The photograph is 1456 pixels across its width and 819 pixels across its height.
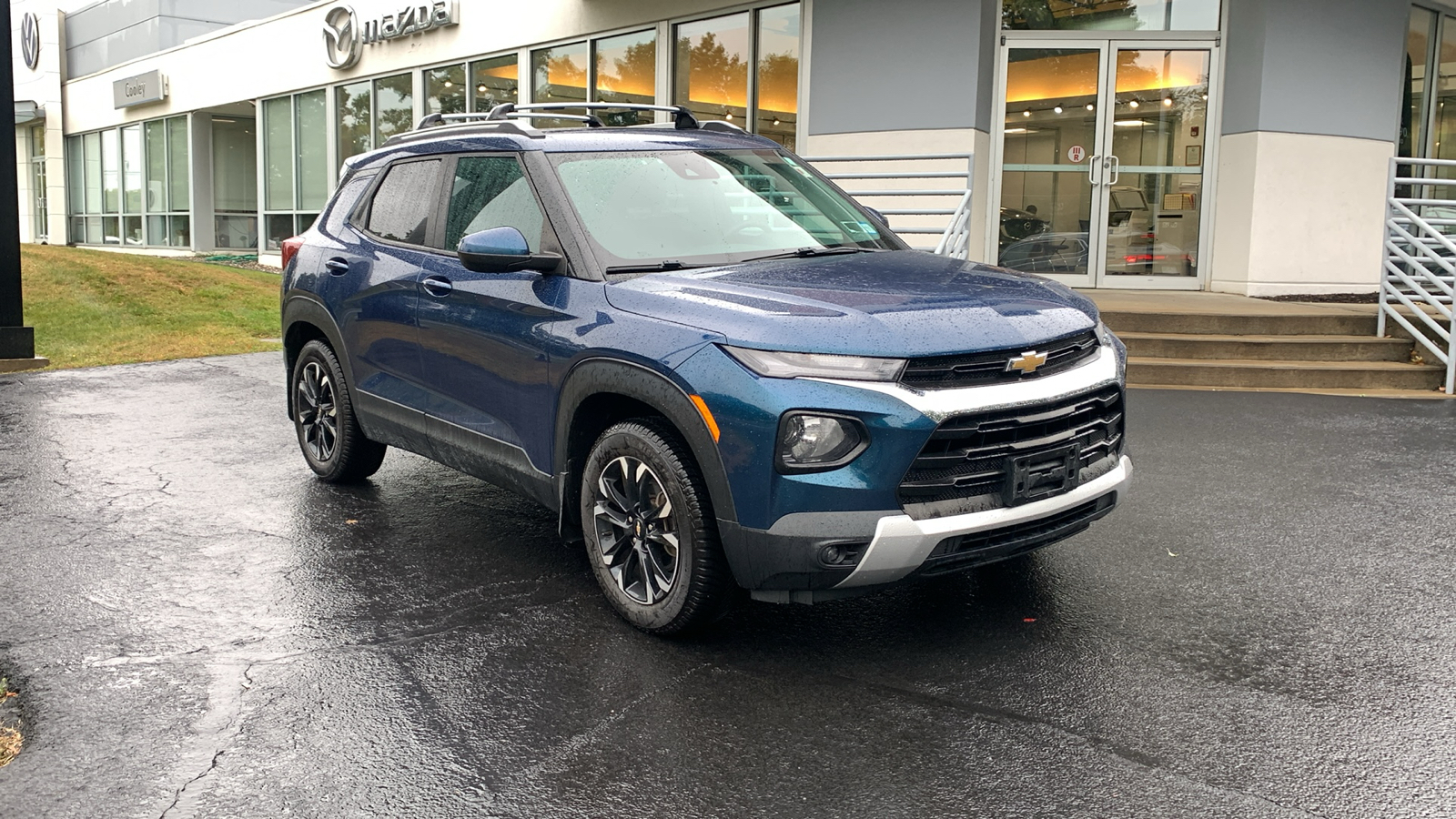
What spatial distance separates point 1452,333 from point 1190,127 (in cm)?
499

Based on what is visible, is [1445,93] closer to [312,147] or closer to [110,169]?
[312,147]

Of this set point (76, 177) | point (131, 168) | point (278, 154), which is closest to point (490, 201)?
point (278, 154)

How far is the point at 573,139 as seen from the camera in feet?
17.0

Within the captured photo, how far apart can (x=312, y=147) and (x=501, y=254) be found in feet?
76.8

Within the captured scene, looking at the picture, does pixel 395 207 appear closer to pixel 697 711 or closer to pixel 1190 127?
pixel 697 711

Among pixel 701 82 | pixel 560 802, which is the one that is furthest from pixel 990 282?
pixel 701 82

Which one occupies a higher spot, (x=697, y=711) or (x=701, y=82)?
(x=701, y=82)

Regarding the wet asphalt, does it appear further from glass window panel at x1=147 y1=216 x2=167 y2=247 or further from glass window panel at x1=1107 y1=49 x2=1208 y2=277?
glass window panel at x1=147 y1=216 x2=167 y2=247

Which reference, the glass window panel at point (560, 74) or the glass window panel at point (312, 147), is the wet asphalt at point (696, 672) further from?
the glass window panel at point (312, 147)

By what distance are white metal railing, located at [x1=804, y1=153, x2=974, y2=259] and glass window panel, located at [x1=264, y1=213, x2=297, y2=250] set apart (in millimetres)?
16243

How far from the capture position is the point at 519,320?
15.9 ft

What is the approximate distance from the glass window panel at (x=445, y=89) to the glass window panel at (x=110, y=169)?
668 inches

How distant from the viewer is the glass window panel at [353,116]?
24125 millimetres

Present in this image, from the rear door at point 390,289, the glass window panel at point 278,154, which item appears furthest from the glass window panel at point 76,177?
the rear door at point 390,289
